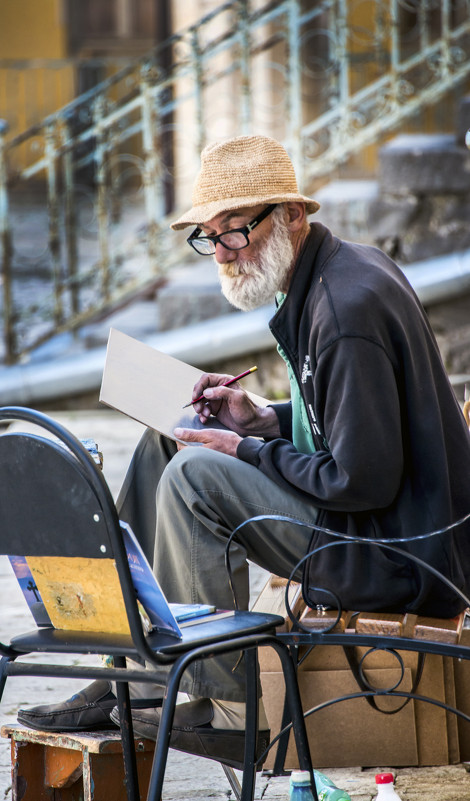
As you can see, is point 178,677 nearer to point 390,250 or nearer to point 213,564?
point 213,564

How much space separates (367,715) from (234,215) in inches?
51.2

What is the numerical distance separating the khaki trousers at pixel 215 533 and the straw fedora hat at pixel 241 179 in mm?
599

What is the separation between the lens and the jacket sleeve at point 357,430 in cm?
254

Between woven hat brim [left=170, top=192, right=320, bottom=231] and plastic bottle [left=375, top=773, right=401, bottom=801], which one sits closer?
plastic bottle [left=375, top=773, right=401, bottom=801]

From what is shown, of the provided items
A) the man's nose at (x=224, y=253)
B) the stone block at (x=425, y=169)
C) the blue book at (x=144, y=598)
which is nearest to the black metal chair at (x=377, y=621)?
the blue book at (x=144, y=598)

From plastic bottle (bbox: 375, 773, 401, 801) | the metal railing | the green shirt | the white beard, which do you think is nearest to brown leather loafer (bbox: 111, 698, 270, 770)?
plastic bottle (bbox: 375, 773, 401, 801)

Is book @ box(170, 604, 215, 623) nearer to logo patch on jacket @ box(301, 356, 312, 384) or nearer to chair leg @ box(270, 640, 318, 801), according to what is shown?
chair leg @ box(270, 640, 318, 801)

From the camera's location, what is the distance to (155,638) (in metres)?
2.09

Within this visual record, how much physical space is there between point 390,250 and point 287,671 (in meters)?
5.38

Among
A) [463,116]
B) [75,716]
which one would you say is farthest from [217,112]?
[75,716]

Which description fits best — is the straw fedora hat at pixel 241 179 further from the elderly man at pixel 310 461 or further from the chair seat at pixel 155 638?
the chair seat at pixel 155 638

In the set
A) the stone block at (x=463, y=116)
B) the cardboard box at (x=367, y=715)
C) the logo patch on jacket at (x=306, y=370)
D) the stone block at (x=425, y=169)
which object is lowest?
the cardboard box at (x=367, y=715)

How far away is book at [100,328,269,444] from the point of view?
289 cm

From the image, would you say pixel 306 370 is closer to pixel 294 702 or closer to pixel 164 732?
pixel 294 702
